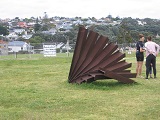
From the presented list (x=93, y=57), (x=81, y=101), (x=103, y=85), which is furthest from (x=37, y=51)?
(x=81, y=101)

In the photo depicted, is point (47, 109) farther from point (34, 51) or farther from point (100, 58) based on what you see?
point (34, 51)

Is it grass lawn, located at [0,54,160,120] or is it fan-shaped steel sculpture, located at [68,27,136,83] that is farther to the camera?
fan-shaped steel sculpture, located at [68,27,136,83]

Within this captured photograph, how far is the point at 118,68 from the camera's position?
419 inches

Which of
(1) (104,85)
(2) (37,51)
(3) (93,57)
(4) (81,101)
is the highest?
(2) (37,51)

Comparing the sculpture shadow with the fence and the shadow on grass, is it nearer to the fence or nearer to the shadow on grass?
the shadow on grass

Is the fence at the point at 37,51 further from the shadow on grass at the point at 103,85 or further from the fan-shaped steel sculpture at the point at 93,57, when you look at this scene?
the shadow on grass at the point at 103,85


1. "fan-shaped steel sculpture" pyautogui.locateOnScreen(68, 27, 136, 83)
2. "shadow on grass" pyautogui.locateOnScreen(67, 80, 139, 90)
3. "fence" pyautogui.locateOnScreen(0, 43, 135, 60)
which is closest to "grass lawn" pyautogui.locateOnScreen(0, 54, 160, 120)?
"shadow on grass" pyautogui.locateOnScreen(67, 80, 139, 90)

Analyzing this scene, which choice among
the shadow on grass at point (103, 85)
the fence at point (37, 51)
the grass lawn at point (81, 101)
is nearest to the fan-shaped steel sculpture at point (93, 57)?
the shadow on grass at point (103, 85)

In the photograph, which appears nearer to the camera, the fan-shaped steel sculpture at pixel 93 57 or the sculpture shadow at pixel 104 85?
the sculpture shadow at pixel 104 85

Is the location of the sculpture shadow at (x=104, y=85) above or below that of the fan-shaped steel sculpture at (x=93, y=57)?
below

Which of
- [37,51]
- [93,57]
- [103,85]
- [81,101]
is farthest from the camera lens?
[37,51]

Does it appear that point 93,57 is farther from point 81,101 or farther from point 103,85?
point 81,101

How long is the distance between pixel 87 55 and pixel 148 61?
2628 millimetres

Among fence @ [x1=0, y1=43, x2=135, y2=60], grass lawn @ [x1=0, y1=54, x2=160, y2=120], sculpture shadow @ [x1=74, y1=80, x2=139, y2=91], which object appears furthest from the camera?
fence @ [x1=0, y1=43, x2=135, y2=60]
